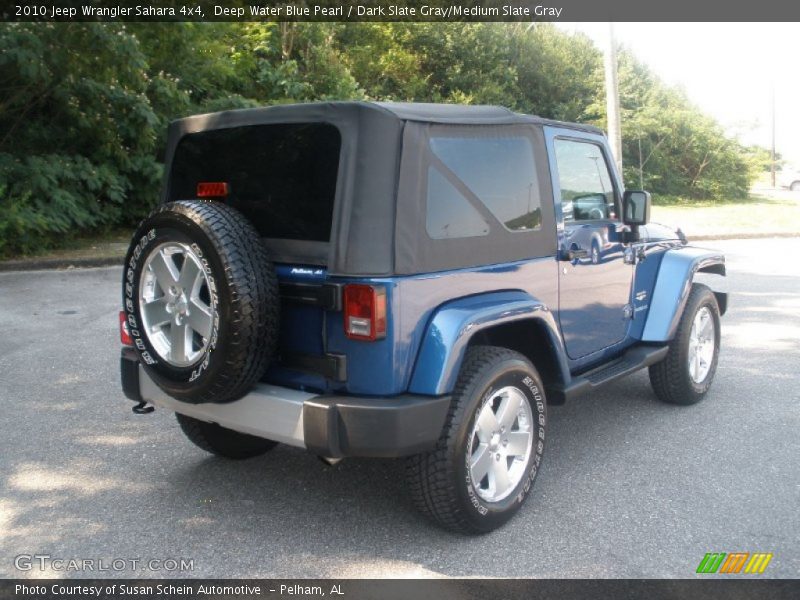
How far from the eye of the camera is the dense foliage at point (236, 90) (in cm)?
1230

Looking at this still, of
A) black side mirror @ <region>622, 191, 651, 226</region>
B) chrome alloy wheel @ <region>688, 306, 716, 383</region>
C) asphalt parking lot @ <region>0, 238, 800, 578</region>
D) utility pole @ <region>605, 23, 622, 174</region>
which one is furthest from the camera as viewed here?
utility pole @ <region>605, 23, 622, 174</region>

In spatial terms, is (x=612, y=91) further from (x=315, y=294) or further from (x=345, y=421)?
(x=345, y=421)

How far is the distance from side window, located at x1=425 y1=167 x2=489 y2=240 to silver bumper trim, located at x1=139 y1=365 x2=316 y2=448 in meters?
0.89

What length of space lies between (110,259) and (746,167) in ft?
85.4

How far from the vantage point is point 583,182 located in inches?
173

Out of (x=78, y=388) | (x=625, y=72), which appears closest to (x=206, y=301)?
(x=78, y=388)

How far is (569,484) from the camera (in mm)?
3986

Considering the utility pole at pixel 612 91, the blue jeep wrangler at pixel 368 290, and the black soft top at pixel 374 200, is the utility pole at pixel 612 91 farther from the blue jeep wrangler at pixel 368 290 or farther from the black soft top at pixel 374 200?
the black soft top at pixel 374 200

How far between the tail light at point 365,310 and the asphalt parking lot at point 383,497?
985mm

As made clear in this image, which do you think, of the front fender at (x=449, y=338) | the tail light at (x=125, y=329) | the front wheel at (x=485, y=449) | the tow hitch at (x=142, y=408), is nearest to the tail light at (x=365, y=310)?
the front fender at (x=449, y=338)

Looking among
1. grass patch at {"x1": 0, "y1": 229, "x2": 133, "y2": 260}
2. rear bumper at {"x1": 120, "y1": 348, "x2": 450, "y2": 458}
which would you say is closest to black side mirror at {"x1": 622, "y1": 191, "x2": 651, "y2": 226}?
rear bumper at {"x1": 120, "y1": 348, "x2": 450, "y2": 458}

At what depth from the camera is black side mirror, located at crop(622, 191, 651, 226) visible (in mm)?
4562

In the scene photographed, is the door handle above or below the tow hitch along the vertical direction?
above

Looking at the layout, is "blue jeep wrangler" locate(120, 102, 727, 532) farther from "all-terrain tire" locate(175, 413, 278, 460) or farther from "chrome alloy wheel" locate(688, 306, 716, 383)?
"chrome alloy wheel" locate(688, 306, 716, 383)
